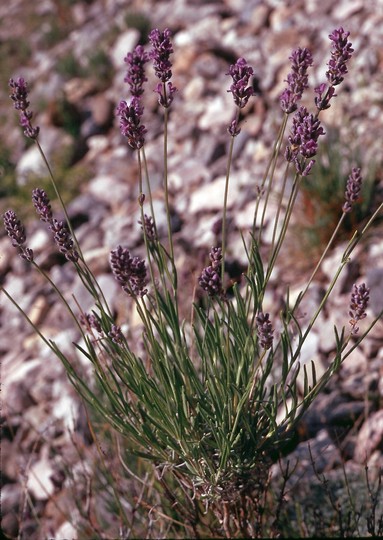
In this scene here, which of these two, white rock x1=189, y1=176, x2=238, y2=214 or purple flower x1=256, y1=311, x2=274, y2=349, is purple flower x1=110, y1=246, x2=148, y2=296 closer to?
purple flower x1=256, y1=311, x2=274, y2=349

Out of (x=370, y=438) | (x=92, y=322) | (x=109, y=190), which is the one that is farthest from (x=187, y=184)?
(x=92, y=322)

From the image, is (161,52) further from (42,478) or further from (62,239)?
(42,478)

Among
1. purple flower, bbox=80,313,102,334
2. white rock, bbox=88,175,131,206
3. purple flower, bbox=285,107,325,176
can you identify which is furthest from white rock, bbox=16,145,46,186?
purple flower, bbox=285,107,325,176

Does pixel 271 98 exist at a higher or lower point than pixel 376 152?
higher

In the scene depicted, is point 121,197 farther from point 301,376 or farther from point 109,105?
point 301,376

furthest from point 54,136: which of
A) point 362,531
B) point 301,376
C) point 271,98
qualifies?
point 362,531

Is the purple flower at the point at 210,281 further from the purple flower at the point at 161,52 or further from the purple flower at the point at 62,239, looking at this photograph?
the purple flower at the point at 161,52
